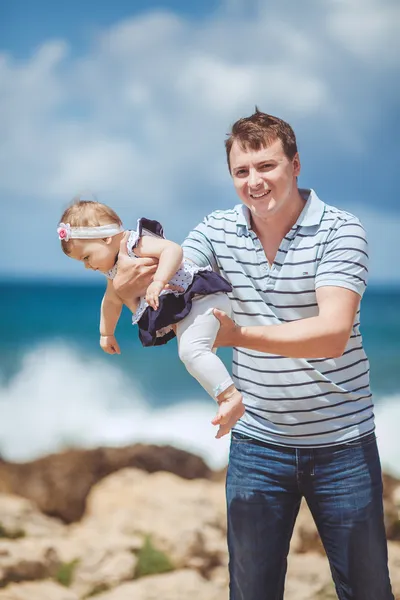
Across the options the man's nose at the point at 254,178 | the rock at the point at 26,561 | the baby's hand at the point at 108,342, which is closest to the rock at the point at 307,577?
the rock at the point at 26,561

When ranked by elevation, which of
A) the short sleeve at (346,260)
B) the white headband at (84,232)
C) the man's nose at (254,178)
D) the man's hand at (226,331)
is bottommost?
the man's hand at (226,331)

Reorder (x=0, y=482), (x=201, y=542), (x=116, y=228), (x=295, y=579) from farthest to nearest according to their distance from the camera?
1. (x=0, y=482)
2. (x=201, y=542)
3. (x=295, y=579)
4. (x=116, y=228)

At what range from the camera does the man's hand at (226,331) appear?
68.5 inches

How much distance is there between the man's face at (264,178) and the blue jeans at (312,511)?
0.59m

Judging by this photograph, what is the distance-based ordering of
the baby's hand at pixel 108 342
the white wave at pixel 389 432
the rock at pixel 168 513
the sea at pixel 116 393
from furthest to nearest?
the sea at pixel 116 393
the white wave at pixel 389 432
the rock at pixel 168 513
the baby's hand at pixel 108 342

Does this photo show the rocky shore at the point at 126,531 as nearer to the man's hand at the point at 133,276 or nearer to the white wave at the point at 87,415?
the white wave at the point at 87,415

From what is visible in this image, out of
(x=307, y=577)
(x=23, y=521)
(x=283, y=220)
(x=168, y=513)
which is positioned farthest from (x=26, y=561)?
(x=283, y=220)

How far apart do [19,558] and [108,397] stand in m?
3.08

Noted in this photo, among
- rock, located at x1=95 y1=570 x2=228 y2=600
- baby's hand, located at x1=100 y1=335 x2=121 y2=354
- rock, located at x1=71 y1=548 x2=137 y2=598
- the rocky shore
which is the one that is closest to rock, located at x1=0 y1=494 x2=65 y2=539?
the rocky shore

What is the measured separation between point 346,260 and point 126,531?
3.05 m

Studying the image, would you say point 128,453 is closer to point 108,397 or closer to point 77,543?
point 77,543

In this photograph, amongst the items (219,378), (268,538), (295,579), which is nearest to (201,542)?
(295,579)

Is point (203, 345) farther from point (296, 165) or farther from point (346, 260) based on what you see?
point (296, 165)

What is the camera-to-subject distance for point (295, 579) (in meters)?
3.83
